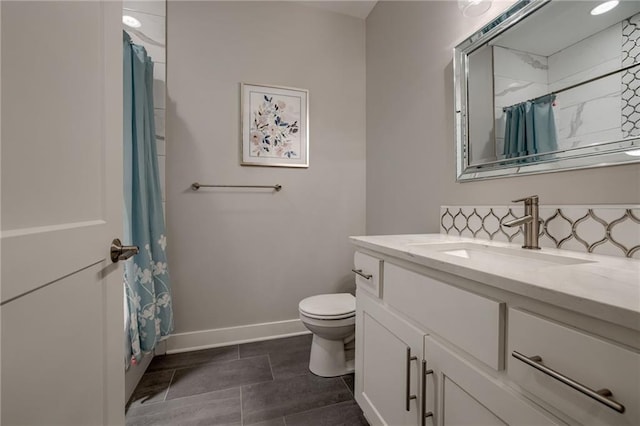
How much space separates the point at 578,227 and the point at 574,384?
A: 0.67 metres

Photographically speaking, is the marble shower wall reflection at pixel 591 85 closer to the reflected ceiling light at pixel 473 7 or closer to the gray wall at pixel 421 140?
the gray wall at pixel 421 140

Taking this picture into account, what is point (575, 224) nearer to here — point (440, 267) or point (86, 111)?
point (440, 267)

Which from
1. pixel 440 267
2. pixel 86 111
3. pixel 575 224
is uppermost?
pixel 86 111

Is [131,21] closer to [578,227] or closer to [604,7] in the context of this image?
[604,7]

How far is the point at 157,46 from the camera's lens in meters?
1.78

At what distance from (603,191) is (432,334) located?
0.69 m

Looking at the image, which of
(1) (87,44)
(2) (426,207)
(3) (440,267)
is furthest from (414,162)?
(1) (87,44)

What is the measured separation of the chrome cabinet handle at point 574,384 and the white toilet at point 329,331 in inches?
43.2

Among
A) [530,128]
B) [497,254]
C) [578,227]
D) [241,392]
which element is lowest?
[241,392]

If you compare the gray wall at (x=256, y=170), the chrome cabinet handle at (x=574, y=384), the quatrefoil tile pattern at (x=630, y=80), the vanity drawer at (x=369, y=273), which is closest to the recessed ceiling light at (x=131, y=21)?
the gray wall at (x=256, y=170)

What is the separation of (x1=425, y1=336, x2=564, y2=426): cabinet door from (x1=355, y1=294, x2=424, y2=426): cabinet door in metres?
0.06

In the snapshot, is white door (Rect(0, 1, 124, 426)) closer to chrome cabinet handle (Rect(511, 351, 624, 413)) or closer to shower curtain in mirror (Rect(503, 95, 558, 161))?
chrome cabinet handle (Rect(511, 351, 624, 413))

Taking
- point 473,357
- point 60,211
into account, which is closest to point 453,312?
point 473,357

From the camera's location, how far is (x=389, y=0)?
1925 mm
